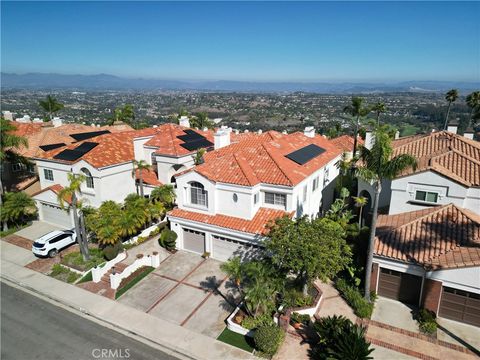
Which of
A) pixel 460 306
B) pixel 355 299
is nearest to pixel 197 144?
pixel 355 299

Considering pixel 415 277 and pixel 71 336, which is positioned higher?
pixel 415 277

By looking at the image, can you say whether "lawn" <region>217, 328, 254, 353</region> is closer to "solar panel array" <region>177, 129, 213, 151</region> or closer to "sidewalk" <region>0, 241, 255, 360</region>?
"sidewalk" <region>0, 241, 255, 360</region>

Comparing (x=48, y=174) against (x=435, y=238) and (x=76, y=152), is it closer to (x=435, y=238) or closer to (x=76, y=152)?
(x=76, y=152)

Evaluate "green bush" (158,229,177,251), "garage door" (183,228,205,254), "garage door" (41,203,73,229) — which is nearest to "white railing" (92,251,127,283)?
"green bush" (158,229,177,251)

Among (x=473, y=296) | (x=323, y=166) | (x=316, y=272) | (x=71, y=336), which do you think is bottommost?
(x=71, y=336)

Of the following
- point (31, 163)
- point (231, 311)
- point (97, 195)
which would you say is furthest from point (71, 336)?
point (31, 163)

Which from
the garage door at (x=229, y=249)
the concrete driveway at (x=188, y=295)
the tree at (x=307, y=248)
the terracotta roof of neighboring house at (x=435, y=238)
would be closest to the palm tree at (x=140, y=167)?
the concrete driveway at (x=188, y=295)

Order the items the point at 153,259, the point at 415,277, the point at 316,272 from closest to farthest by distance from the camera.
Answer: the point at 316,272 < the point at 415,277 < the point at 153,259

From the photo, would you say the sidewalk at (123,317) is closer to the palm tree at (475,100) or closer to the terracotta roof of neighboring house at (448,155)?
the terracotta roof of neighboring house at (448,155)

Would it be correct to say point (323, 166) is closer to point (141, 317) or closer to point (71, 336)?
point (141, 317)
